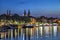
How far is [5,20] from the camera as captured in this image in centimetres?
2220

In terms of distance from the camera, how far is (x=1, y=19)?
21.5 m

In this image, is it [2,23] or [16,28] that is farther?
[16,28]

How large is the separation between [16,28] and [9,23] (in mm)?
5294

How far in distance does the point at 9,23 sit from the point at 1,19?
151cm

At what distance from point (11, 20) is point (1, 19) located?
149cm

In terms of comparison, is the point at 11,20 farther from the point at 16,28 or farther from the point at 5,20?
the point at 16,28

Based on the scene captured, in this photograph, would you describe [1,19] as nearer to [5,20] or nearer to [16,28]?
[5,20]

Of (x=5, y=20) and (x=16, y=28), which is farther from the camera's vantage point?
(x=16, y=28)

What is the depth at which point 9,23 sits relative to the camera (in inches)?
896

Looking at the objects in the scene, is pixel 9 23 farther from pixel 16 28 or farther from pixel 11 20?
pixel 16 28

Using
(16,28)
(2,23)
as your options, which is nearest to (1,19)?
(2,23)

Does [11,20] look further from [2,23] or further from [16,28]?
[16,28]

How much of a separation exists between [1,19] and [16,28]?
6683mm

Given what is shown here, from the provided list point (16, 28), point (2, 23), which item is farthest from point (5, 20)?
point (16, 28)
